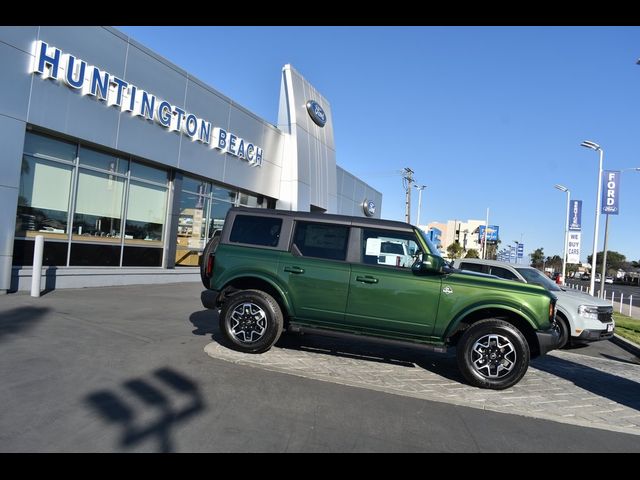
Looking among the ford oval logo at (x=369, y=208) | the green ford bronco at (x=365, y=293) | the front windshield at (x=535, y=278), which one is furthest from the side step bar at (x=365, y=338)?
the ford oval logo at (x=369, y=208)

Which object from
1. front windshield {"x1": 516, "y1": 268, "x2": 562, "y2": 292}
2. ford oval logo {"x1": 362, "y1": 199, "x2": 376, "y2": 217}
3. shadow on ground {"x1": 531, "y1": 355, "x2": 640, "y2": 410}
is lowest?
shadow on ground {"x1": 531, "y1": 355, "x2": 640, "y2": 410}

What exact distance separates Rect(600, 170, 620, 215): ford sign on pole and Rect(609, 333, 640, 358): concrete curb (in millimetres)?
11078

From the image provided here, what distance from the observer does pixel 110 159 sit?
12430mm

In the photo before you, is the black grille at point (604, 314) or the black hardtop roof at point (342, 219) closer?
the black hardtop roof at point (342, 219)

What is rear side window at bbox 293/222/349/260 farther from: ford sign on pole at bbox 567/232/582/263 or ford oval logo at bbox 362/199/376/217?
ford oval logo at bbox 362/199/376/217

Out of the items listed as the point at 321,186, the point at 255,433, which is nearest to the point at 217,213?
the point at 321,186

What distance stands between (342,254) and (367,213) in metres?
26.4

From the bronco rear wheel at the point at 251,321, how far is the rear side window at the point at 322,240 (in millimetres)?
879

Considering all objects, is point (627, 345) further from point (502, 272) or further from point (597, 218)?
point (597, 218)

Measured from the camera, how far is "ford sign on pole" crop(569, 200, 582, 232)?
28.0 m

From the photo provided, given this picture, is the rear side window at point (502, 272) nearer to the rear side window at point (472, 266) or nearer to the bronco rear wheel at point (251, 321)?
the rear side window at point (472, 266)

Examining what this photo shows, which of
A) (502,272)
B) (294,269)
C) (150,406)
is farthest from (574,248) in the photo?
(150,406)

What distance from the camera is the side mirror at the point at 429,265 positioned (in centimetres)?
590

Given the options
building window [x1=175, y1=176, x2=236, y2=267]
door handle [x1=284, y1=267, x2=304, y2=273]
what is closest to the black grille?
door handle [x1=284, y1=267, x2=304, y2=273]
